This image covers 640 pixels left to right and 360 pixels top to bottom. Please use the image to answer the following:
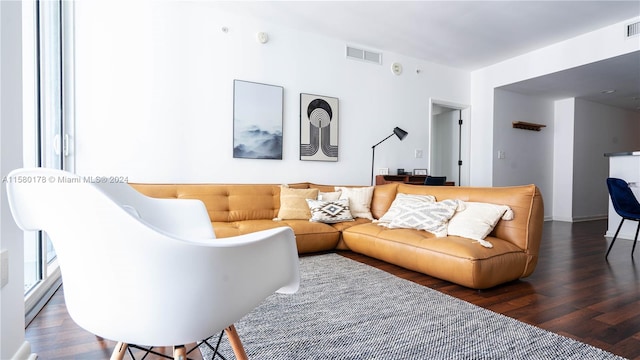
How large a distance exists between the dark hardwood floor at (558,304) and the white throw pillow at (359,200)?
0.53 meters

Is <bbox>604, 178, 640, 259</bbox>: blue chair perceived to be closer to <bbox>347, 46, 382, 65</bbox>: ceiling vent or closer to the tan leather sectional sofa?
the tan leather sectional sofa

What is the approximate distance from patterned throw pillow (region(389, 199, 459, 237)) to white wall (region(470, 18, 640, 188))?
3.13m

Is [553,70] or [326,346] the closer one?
[326,346]

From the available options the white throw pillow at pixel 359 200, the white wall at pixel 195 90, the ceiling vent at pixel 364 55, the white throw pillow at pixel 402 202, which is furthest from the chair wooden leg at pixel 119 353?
the ceiling vent at pixel 364 55

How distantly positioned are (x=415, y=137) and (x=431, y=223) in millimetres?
2763

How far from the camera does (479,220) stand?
2.59 metres

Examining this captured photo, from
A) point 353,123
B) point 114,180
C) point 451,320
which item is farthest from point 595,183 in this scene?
point 114,180

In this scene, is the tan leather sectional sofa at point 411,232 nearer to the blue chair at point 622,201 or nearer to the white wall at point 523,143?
the blue chair at point 622,201

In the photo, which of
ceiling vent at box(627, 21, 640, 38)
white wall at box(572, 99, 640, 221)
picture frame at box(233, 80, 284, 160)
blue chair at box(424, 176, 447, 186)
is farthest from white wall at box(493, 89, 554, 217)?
picture frame at box(233, 80, 284, 160)

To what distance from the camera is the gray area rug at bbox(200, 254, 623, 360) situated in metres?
1.47

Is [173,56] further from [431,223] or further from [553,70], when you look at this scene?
[553,70]

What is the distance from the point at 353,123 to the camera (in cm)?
477

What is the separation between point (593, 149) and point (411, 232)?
19.8 ft

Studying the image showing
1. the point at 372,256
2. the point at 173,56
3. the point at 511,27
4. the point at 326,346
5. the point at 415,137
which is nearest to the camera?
the point at 326,346
